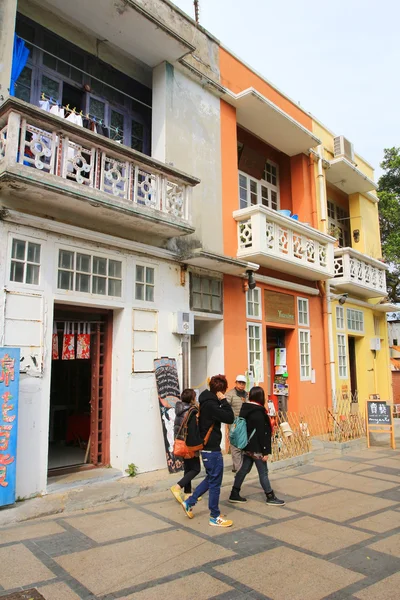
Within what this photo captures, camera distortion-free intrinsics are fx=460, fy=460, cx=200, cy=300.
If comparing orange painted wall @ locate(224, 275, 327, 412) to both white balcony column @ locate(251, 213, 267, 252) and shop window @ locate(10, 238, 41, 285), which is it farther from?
shop window @ locate(10, 238, 41, 285)

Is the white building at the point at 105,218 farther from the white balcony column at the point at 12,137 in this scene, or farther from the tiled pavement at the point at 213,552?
the tiled pavement at the point at 213,552

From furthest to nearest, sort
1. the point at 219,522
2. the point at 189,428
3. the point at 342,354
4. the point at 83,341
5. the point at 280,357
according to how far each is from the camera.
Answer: the point at 342,354 → the point at 280,357 → the point at 83,341 → the point at 189,428 → the point at 219,522

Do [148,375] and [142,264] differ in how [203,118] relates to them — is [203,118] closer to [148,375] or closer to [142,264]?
[142,264]

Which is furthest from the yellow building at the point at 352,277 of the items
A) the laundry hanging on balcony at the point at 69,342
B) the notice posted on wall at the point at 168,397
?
the laundry hanging on balcony at the point at 69,342

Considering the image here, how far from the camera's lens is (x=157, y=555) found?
4762 mm

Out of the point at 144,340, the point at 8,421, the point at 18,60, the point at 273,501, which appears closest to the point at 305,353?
the point at 144,340

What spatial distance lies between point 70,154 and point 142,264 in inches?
89.5

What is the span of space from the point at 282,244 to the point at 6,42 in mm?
7050

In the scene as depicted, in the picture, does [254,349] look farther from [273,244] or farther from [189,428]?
[189,428]

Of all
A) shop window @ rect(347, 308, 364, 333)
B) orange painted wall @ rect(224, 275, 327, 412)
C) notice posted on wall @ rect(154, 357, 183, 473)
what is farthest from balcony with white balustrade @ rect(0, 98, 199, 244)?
shop window @ rect(347, 308, 364, 333)

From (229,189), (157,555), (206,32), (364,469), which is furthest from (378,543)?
(206,32)

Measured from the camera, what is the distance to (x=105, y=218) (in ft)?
25.0

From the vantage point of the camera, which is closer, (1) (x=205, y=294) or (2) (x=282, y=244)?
(1) (x=205, y=294)

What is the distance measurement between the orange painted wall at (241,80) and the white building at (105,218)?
49 centimetres
